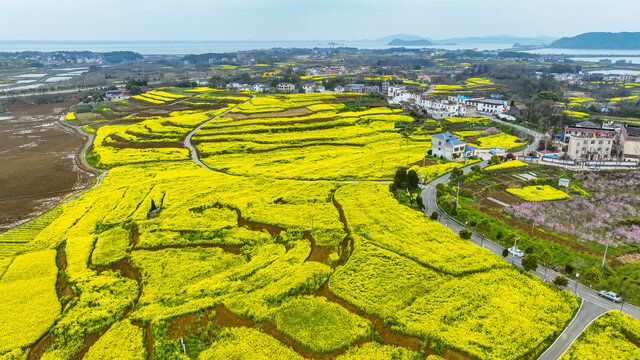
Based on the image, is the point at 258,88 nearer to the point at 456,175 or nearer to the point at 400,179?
the point at 400,179

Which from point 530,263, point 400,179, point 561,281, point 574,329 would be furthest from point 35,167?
point 574,329

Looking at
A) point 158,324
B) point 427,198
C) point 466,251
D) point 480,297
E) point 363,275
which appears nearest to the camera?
point 158,324

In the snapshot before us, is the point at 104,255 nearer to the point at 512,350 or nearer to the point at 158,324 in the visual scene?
the point at 158,324

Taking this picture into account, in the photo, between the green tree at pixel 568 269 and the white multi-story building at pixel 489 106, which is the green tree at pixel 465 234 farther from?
the white multi-story building at pixel 489 106

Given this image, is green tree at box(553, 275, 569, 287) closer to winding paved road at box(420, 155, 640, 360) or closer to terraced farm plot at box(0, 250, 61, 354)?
winding paved road at box(420, 155, 640, 360)

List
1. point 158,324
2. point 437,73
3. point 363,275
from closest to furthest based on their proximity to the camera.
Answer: point 158,324, point 363,275, point 437,73

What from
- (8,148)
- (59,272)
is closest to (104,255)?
(59,272)

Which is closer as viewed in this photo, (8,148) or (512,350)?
(512,350)

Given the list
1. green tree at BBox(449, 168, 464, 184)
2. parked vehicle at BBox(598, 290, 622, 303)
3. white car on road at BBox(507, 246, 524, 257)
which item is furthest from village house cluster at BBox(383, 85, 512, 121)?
parked vehicle at BBox(598, 290, 622, 303)
